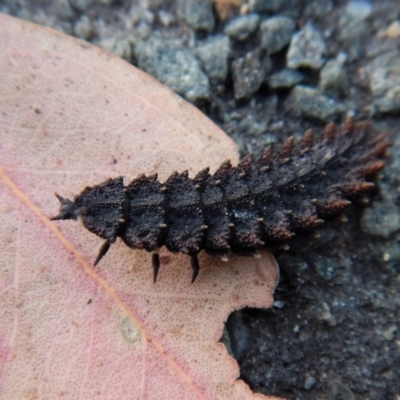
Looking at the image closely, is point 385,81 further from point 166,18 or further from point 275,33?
point 166,18

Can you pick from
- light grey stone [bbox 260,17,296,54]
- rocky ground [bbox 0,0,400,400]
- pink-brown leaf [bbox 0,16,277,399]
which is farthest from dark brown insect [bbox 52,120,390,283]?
light grey stone [bbox 260,17,296,54]

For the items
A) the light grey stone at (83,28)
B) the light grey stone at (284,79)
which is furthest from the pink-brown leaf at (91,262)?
the light grey stone at (284,79)

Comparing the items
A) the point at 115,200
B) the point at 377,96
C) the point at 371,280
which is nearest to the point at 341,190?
the point at 371,280

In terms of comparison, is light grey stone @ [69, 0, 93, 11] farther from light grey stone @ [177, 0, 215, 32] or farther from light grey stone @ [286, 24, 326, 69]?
light grey stone @ [286, 24, 326, 69]

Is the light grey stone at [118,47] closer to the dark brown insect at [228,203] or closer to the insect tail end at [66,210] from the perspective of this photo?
the dark brown insect at [228,203]

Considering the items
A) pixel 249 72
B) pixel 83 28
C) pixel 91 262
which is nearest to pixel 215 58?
pixel 249 72

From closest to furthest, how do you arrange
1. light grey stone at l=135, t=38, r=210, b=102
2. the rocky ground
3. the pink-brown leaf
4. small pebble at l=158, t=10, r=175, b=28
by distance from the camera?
1. the pink-brown leaf
2. the rocky ground
3. light grey stone at l=135, t=38, r=210, b=102
4. small pebble at l=158, t=10, r=175, b=28

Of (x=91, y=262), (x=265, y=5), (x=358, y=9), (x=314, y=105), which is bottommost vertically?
(x=91, y=262)
